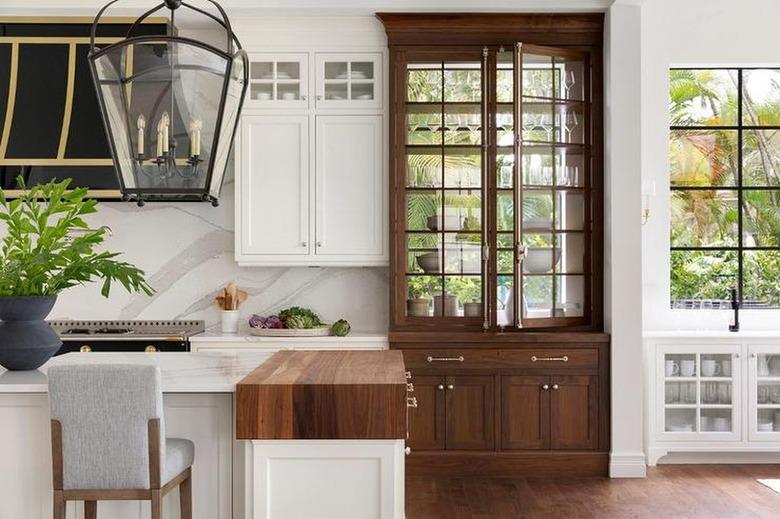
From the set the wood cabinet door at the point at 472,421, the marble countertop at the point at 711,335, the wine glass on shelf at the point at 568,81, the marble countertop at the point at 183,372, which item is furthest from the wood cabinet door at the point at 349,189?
the marble countertop at the point at 711,335

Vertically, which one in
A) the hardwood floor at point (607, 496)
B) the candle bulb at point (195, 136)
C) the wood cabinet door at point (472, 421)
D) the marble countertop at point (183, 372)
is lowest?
the hardwood floor at point (607, 496)

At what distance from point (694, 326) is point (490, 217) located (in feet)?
5.42

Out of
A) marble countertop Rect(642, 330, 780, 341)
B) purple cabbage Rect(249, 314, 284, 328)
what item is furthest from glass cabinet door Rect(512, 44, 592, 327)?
purple cabbage Rect(249, 314, 284, 328)

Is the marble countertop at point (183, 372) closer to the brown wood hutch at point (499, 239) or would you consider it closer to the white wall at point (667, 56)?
the brown wood hutch at point (499, 239)

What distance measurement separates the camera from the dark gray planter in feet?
10.7

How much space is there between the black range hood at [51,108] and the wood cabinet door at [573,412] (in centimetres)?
294

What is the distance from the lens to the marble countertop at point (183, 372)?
2.95 metres

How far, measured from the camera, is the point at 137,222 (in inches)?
223

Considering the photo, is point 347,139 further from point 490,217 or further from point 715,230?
point 715,230

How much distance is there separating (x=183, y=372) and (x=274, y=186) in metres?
2.23

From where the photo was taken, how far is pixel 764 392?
5277mm

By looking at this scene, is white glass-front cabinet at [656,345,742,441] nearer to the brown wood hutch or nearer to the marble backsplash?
the brown wood hutch

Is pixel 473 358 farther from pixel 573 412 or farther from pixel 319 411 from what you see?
pixel 319 411

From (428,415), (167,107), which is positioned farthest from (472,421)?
(167,107)
